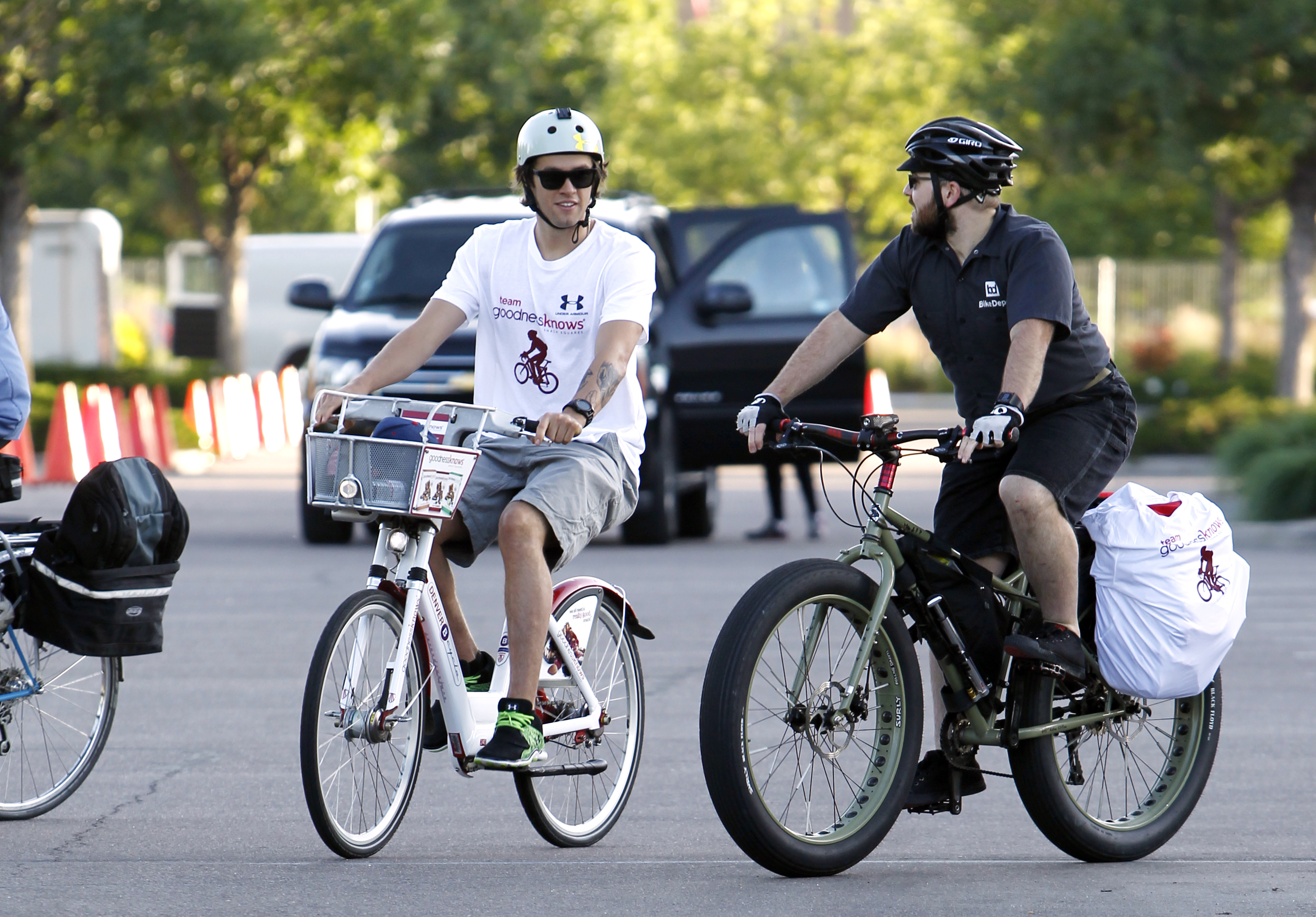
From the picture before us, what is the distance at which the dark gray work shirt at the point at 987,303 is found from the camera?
505cm

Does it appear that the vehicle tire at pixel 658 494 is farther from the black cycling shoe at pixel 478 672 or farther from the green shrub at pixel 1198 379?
the green shrub at pixel 1198 379

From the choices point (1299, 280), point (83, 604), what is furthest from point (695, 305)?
point (1299, 280)

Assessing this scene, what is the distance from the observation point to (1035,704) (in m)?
5.17

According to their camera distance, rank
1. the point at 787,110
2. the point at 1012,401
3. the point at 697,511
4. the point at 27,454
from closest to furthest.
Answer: the point at 1012,401
the point at 697,511
the point at 27,454
the point at 787,110

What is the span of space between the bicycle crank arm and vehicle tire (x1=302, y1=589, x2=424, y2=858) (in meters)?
0.30

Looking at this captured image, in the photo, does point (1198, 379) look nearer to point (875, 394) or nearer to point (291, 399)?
point (291, 399)

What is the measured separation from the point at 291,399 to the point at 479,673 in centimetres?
2192

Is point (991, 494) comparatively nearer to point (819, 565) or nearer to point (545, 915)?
point (819, 565)

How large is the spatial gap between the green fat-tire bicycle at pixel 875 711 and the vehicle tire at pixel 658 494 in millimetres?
7599

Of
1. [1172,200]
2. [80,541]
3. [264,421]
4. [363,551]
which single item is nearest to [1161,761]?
[80,541]

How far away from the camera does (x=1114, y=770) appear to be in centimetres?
545

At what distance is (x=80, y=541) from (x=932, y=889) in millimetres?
2389

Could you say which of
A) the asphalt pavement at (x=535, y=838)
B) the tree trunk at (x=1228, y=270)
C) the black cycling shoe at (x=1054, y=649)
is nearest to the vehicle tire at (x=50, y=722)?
the asphalt pavement at (x=535, y=838)

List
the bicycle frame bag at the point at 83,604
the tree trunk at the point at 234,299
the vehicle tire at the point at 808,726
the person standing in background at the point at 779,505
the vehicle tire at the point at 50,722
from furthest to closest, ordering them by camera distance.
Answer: the tree trunk at the point at 234,299 < the person standing in background at the point at 779,505 < the vehicle tire at the point at 50,722 < the bicycle frame bag at the point at 83,604 < the vehicle tire at the point at 808,726
